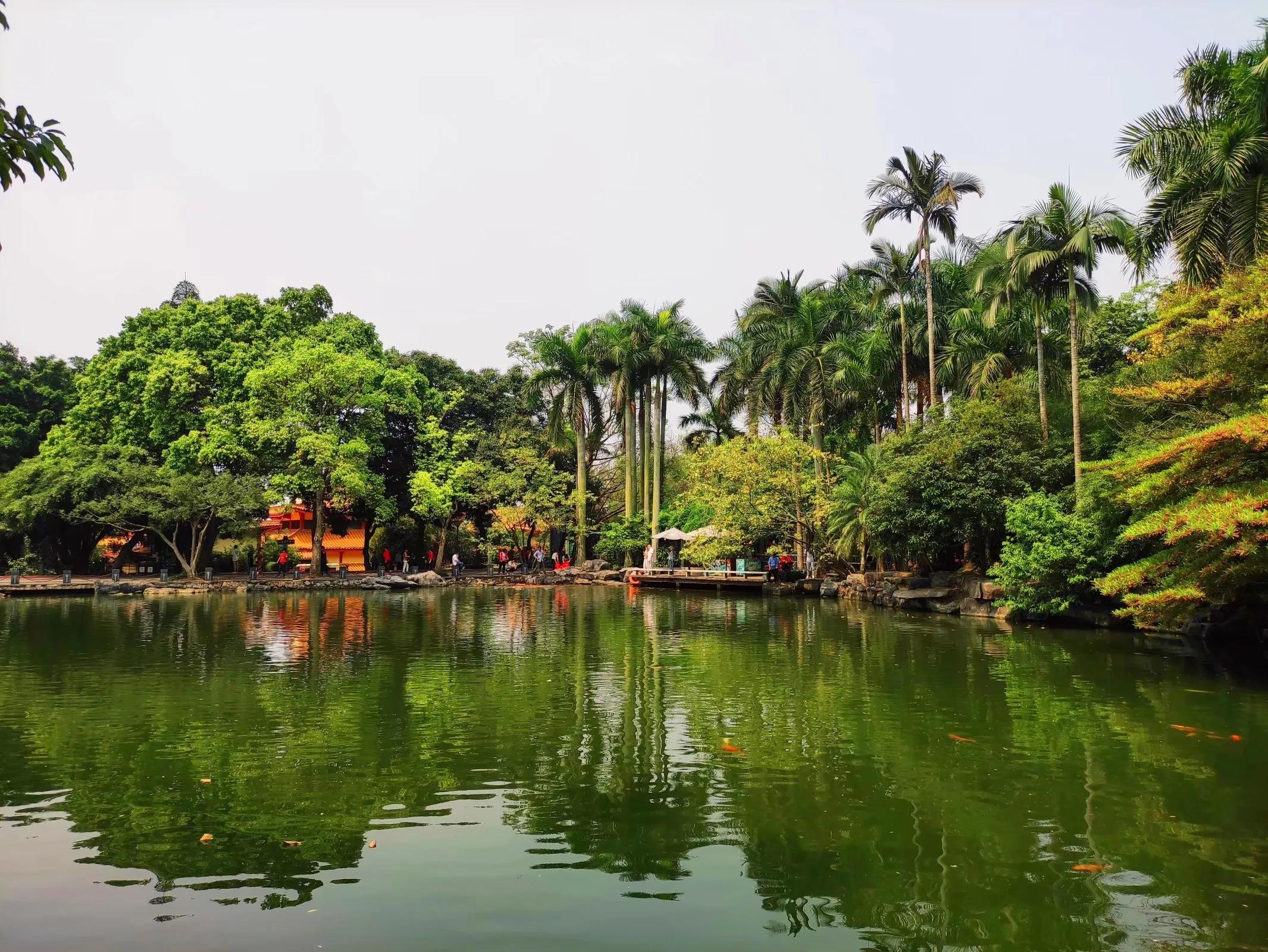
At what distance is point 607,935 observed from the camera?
517cm

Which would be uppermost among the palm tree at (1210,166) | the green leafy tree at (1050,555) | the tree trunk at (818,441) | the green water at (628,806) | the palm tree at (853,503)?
the palm tree at (1210,166)

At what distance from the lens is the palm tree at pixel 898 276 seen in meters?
34.2

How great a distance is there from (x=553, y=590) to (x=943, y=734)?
27.8m

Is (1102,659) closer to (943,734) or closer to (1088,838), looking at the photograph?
(943,734)

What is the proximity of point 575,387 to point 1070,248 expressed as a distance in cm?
2748

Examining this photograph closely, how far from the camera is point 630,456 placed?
152ft

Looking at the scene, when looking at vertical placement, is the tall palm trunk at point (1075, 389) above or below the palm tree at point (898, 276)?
below

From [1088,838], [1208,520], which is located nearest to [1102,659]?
[1208,520]

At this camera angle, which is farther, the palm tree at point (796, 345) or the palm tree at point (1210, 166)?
the palm tree at point (796, 345)

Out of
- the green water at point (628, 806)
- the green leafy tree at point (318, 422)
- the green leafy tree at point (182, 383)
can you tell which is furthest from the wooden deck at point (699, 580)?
the green water at point (628, 806)

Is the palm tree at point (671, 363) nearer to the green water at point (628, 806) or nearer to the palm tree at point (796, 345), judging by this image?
the palm tree at point (796, 345)

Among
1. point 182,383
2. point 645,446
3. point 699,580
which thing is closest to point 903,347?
point 699,580

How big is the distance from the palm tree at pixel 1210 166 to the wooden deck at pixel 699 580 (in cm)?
2076

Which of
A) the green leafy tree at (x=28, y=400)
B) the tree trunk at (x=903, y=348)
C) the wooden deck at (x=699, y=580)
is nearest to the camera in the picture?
the tree trunk at (x=903, y=348)
